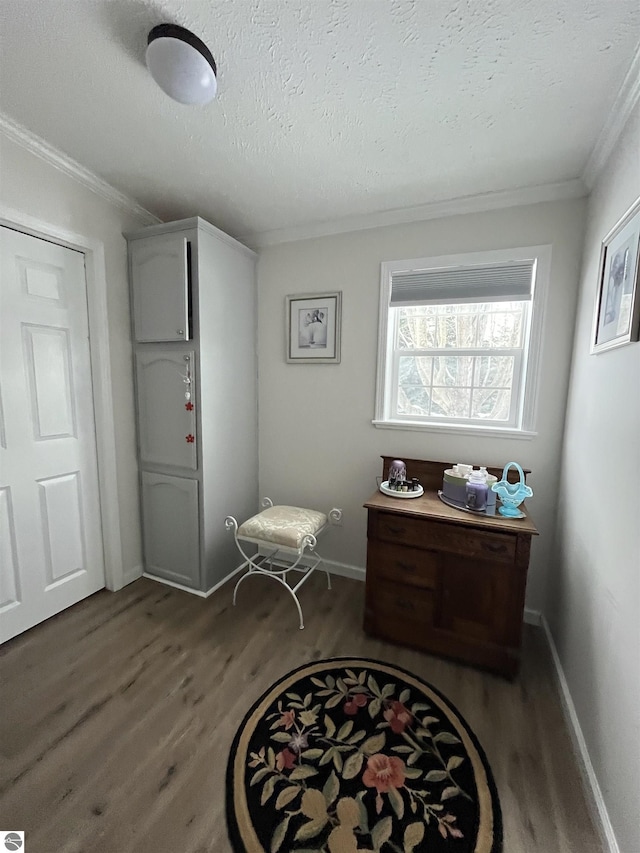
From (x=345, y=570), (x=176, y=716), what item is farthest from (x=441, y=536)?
(x=176, y=716)

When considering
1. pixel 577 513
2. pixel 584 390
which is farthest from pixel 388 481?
pixel 584 390

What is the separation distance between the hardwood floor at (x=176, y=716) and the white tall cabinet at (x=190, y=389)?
0.39m

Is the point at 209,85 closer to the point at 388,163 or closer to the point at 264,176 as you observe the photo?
the point at 264,176

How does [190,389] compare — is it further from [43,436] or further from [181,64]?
[181,64]

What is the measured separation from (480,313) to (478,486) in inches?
42.8

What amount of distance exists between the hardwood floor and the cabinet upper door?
1.72m

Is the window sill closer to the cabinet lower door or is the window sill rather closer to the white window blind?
the white window blind

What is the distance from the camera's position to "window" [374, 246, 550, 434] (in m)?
2.01

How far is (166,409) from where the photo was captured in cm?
226

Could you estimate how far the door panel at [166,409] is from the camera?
86.0 inches

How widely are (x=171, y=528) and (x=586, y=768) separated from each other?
2318mm

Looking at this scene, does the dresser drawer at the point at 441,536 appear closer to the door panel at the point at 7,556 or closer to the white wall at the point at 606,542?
the white wall at the point at 606,542

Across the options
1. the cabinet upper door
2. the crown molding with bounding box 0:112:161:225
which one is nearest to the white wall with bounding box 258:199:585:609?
the cabinet upper door

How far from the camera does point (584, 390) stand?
166 centimetres
